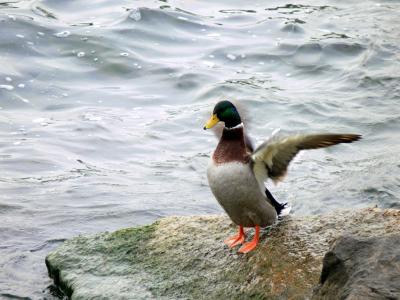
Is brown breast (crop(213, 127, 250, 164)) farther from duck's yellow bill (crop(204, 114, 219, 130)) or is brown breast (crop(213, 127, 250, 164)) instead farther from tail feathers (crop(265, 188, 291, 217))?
tail feathers (crop(265, 188, 291, 217))

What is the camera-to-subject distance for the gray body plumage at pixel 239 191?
5449mm

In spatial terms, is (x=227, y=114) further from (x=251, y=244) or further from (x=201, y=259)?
(x=201, y=259)

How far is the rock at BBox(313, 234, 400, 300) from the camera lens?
13.0ft

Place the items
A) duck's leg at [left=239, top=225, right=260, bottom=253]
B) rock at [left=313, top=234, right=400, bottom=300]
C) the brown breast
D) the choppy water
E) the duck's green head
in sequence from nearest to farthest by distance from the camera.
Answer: rock at [left=313, top=234, right=400, bottom=300], duck's leg at [left=239, top=225, right=260, bottom=253], the brown breast, the duck's green head, the choppy water

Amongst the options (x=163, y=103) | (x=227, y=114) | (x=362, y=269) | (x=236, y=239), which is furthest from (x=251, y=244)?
(x=163, y=103)

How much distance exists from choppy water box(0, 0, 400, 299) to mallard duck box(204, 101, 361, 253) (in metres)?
1.19

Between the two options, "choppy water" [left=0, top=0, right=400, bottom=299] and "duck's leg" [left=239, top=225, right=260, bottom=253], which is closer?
"duck's leg" [left=239, top=225, right=260, bottom=253]

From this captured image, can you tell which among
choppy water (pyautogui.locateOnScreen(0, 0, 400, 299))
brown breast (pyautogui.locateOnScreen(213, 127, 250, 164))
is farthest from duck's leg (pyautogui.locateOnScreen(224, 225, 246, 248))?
choppy water (pyautogui.locateOnScreen(0, 0, 400, 299))

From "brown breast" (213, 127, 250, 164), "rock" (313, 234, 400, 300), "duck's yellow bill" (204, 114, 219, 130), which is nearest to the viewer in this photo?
"rock" (313, 234, 400, 300)

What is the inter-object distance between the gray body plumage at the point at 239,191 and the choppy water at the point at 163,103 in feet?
4.30

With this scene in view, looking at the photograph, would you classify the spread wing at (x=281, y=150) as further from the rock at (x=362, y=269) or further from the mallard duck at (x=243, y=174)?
the rock at (x=362, y=269)

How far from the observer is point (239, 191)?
18.0 ft

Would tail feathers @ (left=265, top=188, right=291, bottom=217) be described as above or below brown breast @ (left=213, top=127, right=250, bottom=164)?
below

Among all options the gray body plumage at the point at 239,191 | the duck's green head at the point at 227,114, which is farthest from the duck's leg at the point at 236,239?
the duck's green head at the point at 227,114
